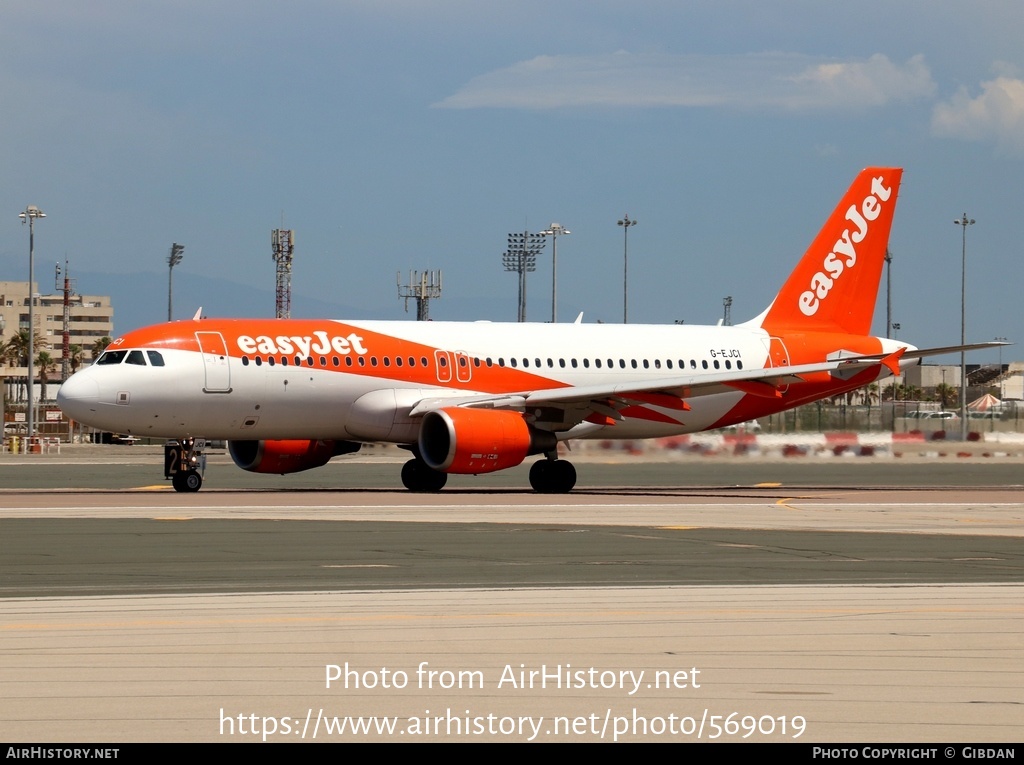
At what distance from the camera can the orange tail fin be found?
40875 millimetres

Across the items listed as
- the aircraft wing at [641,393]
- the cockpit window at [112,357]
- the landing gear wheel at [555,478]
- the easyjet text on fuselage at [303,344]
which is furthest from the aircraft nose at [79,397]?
the landing gear wheel at [555,478]

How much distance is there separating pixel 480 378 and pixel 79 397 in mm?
9044

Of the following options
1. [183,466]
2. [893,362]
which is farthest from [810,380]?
[183,466]

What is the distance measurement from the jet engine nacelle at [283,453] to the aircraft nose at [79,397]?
473cm

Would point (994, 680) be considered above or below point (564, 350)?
below

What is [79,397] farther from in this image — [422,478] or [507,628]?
[507,628]

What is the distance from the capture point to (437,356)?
35.2 m

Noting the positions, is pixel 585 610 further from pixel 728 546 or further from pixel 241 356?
pixel 241 356

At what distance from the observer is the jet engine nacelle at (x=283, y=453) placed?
36062 millimetres

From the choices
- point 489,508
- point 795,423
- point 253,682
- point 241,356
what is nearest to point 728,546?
point 489,508

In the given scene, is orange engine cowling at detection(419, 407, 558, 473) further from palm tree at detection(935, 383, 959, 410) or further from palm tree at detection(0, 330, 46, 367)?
palm tree at detection(0, 330, 46, 367)

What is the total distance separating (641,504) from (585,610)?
16.8 metres

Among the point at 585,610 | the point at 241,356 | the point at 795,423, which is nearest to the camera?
the point at 585,610
